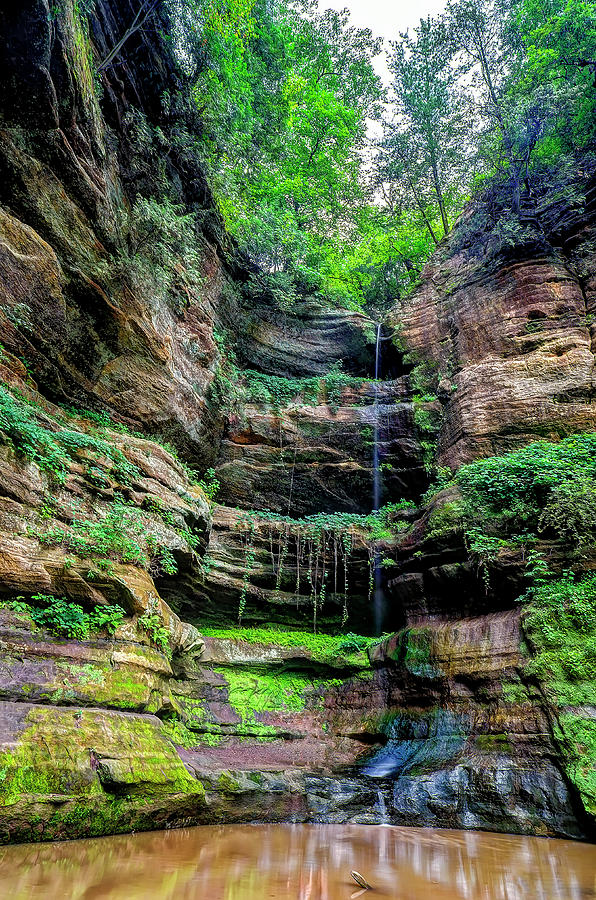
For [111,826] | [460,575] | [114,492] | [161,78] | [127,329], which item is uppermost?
[161,78]

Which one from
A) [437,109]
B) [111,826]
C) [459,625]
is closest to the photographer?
[111,826]

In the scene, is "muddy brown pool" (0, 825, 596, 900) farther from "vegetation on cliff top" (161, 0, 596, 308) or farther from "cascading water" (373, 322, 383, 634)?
"vegetation on cliff top" (161, 0, 596, 308)

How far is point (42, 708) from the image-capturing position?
5.36m

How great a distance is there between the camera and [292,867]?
4.58m

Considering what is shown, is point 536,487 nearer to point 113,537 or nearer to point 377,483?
point 377,483

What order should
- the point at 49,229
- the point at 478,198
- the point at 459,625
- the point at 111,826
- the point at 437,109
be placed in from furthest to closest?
the point at 437,109, the point at 478,198, the point at 459,625, the point at 49,229, the point at 111,826

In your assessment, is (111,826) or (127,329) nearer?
(111,826)

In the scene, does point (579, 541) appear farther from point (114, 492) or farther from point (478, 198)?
point (478, 198)

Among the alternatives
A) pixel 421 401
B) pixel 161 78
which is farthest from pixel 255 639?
pixel 161 78

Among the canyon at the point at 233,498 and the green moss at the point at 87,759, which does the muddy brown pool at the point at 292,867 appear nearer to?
the green moss at the point at 87,759

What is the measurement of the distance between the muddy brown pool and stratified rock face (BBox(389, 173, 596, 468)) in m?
8.24

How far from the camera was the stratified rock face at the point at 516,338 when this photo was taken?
11.7m

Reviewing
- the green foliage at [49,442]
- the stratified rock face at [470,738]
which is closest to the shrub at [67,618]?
the green foliage at [49,442]

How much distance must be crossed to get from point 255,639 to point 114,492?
17.9 ft
